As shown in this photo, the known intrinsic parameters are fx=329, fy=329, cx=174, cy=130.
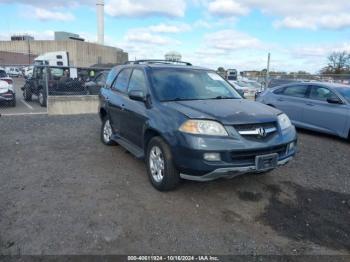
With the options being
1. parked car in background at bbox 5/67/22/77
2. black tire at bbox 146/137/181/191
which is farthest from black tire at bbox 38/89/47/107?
parked car in background at bbox 5/67/22/77

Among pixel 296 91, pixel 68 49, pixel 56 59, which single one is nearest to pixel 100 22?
pixel 68 49

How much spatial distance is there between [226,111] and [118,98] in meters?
2.42

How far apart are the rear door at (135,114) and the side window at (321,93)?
545 centimetres

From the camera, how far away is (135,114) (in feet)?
17.0

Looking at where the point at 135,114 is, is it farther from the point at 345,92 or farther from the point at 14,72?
the point at 14,72

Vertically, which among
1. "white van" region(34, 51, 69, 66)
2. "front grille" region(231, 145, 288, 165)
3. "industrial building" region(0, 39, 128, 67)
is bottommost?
"front grille" region(231, 145, 288, 165)

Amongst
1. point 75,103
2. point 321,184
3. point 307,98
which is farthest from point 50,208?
point 75,103

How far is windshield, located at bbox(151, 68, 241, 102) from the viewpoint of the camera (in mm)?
4914

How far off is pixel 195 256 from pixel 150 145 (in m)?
1.90

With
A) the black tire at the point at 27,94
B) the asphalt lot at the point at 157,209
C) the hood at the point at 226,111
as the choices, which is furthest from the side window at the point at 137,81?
the black tire at the point at 27,94

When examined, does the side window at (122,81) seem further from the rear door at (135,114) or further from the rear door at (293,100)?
the rear door at (293,100)

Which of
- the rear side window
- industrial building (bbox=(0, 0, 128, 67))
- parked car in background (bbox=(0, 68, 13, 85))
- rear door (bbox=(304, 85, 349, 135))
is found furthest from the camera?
industrial building (bbox=(0, 0, 128, 67))

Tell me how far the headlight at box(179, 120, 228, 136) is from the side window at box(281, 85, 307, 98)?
609 cm

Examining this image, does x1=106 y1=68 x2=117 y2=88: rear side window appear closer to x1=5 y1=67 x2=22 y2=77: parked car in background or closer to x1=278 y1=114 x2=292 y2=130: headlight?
x1=278 y1=114 x2=292 y2=130: headlight
